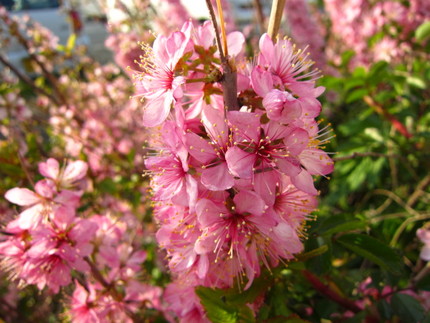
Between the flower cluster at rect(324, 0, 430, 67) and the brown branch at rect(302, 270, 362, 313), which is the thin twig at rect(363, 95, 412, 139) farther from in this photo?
the brown branch at rect(302, 270, 362, 313)

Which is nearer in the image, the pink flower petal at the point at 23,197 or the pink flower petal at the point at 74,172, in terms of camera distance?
the pink flower petal at the point at 23,197

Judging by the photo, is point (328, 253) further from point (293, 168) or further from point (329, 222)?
point (293, 168)

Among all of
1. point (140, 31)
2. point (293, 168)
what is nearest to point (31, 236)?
point (293, 168)

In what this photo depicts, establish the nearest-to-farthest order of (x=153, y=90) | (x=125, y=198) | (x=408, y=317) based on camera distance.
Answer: (x=153, y=90), (x=408, y=317), (x=125, y=198)

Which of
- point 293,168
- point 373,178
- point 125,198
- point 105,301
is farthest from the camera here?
point 125,198

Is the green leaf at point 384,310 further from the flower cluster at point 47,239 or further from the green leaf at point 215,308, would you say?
the flower cluster at point 47,239

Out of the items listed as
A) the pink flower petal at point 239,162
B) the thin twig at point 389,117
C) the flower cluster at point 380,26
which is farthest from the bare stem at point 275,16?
the flower cluster at point 380,26
